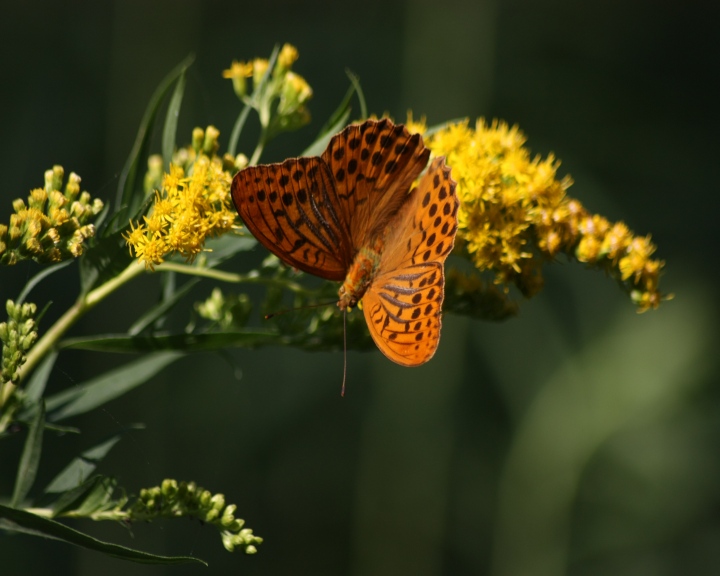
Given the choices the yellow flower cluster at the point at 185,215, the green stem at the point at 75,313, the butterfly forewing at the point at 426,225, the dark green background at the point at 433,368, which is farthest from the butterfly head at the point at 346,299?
the dark green background at the point at 433,368

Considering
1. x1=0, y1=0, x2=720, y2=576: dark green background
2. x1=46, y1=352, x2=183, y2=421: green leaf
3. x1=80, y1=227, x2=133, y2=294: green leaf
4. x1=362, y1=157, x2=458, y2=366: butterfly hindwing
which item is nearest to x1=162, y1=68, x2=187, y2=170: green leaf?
x1=80, y1=227, x2=133, y2=294: green leaf

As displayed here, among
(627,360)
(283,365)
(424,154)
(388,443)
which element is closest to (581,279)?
(627,360)

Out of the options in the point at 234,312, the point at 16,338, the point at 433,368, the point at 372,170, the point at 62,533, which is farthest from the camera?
the point at 433,368

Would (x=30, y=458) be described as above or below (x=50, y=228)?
below

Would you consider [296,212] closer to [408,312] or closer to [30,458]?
[408,312]

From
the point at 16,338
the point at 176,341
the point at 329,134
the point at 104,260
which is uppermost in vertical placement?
the point at 329,134

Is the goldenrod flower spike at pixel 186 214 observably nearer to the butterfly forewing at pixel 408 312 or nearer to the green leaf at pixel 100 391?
the green leaf at pixel 100 391

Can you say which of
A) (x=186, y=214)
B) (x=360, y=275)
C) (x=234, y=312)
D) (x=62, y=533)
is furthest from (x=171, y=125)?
(x=62, y=533)
